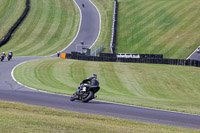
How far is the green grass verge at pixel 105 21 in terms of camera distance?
70.6m

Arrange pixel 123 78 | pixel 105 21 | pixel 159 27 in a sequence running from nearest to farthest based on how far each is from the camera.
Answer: pixel 123 78
pixel 159 27
pixel 105 21

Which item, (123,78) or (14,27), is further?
(14,27)

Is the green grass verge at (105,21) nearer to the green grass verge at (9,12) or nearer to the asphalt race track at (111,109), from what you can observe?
the green grass verge at (9,12)

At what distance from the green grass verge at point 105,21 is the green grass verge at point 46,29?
15.3ft

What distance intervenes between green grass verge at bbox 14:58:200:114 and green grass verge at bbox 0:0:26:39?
2851 cm

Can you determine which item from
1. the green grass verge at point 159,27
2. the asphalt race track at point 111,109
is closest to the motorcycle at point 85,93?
the asphalt race track at point 111,109

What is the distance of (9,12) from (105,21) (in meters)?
17.4

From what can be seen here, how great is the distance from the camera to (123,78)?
128 ft

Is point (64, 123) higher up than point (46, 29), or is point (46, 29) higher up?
point (46, 29)

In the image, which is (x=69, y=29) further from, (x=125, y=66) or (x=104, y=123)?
(x=104, y=123)

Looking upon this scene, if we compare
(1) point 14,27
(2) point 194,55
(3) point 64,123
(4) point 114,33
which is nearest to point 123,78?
(2) point 194,55

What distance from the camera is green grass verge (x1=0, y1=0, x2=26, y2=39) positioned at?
72750 millimetres

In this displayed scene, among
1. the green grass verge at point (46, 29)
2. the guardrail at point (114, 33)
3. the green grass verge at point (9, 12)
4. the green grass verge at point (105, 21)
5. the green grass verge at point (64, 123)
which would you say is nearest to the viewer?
the green grass verge at point (64, 123)

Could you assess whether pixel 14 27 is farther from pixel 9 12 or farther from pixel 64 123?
pixel 64 123
